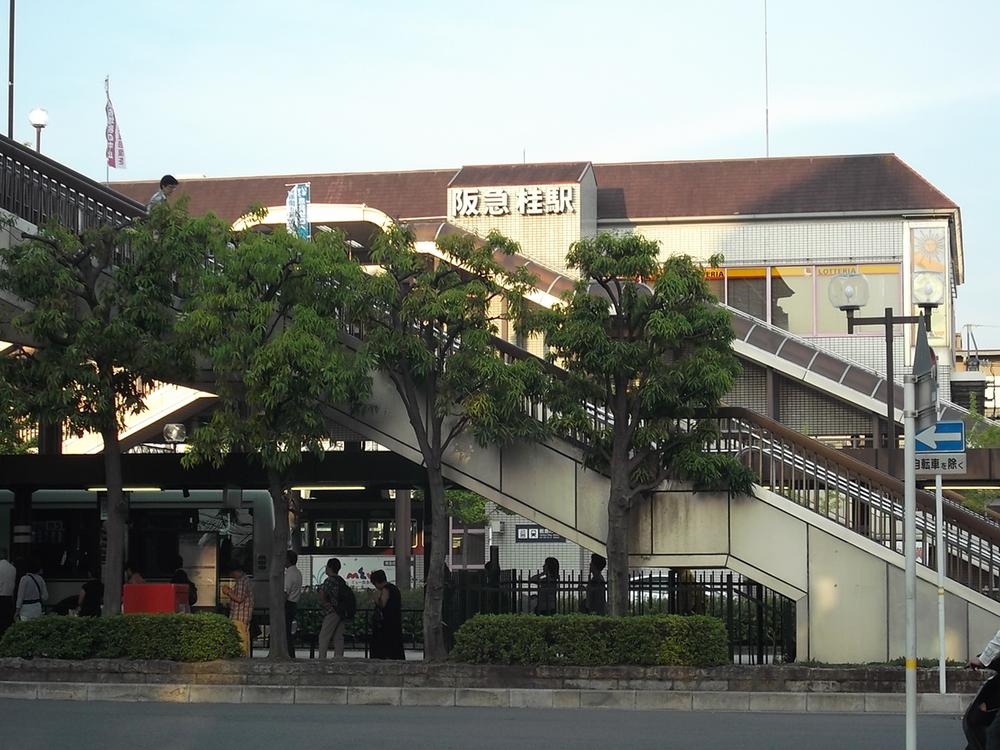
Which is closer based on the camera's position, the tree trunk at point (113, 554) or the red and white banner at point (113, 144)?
the tree trunk at point (113, 554)

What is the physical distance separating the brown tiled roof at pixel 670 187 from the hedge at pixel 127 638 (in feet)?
75.3

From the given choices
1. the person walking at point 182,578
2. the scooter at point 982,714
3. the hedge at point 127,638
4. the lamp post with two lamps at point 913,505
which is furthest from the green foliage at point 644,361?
the person walking at point 182,578

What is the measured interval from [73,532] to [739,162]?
2305 cm

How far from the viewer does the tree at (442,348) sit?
19.1m

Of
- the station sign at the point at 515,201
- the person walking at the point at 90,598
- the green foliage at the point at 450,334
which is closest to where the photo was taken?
the green foliage at the point at 450,334

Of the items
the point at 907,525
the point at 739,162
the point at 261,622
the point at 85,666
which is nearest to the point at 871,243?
the point at 739,162

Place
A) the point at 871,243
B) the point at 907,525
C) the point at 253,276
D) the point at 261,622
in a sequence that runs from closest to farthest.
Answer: the point at 907,525, the point at 253,276, the point at 261,622, the point at 871,243

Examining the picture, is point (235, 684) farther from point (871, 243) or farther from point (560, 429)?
point (871, 243)

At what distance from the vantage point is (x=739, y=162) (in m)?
42.3

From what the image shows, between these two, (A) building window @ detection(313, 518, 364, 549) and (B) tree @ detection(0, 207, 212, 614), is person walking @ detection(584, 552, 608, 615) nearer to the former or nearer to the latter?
(B) tree @ detection(0, 207, 212, 614)

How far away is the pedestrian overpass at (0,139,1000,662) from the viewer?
61.2ft

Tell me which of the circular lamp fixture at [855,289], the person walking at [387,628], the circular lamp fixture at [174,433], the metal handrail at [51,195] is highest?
the circular lamp fixture at [855,289]

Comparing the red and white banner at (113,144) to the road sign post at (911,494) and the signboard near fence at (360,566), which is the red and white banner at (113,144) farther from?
the road sign post at (911,494)

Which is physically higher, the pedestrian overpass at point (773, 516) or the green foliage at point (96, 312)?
the green foliage at point (96, 312)
